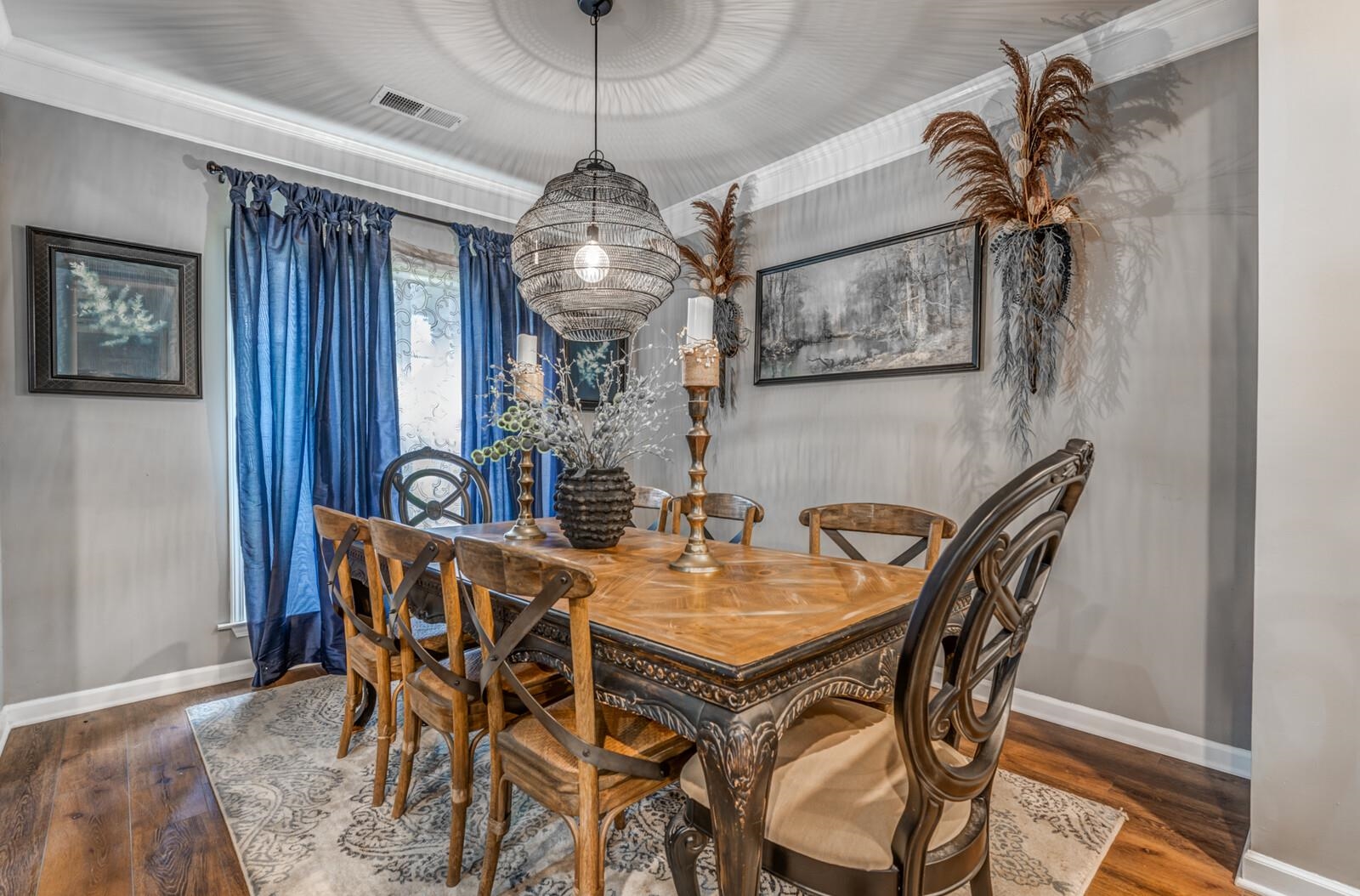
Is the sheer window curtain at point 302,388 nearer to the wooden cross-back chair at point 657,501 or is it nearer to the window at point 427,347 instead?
the window at point 427,347

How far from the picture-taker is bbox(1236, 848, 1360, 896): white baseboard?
59.6 inches

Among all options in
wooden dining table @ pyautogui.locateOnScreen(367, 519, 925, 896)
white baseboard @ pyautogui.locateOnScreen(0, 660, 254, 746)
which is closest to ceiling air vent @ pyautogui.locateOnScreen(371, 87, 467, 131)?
wooden dining table @ pyautogui.locateOnScreen(367, 519, 925, 896)

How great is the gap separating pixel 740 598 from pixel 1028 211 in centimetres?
202

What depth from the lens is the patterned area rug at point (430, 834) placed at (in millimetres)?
1626

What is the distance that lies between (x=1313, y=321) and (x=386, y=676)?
268 centimetres

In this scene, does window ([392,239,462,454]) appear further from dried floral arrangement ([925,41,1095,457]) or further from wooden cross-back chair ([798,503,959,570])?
dried floral arrangement ([925,41,1095,457])

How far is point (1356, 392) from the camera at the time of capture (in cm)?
149

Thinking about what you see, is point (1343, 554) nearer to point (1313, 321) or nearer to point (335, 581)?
point (1313, 321)

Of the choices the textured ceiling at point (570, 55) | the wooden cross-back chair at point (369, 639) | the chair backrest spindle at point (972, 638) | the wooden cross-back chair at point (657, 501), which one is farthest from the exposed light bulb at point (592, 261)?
the chair backrest spindle at point (972, 638)

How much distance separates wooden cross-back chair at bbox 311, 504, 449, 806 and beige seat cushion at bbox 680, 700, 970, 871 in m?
1.14

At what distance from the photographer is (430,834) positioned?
72.0 inches

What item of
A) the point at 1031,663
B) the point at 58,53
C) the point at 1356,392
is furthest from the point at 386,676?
the point at 58,53

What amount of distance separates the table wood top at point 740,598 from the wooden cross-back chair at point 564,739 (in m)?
0.13

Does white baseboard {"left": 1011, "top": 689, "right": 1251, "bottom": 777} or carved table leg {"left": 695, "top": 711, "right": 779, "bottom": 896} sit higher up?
carved table leg {"left": 695, "top": 711, "right": 779, "bottom": 896}
